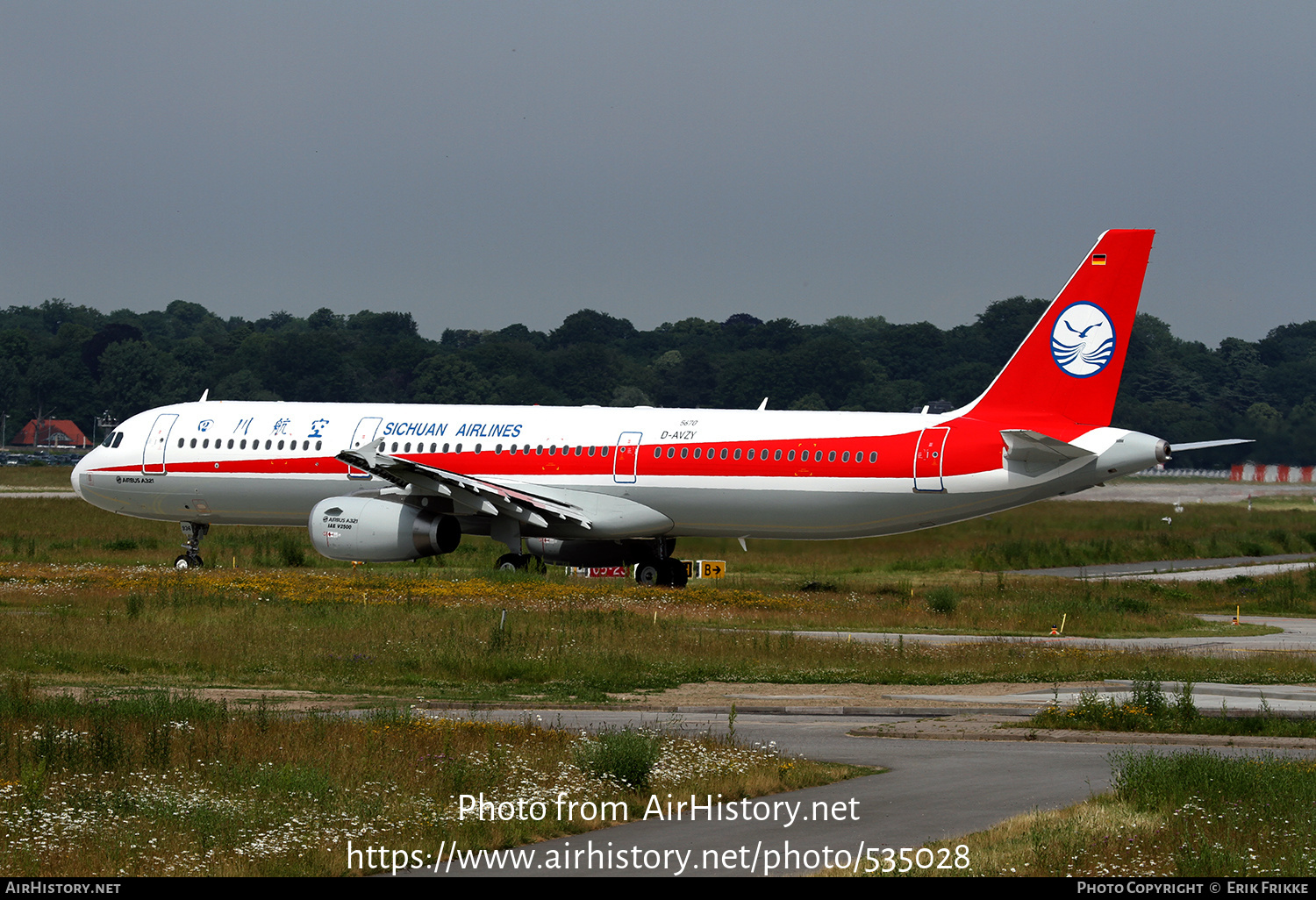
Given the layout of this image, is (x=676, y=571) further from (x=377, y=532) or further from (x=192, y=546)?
(x=192, y=546)

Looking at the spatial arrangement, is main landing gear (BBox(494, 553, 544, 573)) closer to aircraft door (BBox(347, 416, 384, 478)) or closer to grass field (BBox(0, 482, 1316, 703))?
grass field (BBox(0, 482, 1316, 703))

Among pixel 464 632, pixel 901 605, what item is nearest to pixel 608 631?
pixel 464 632

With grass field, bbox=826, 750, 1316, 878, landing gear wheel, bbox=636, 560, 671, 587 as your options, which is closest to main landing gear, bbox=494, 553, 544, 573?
landing gear wheel, bbox=636, 560, 671, 587

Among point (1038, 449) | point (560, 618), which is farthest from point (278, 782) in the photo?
point (1038, 449)

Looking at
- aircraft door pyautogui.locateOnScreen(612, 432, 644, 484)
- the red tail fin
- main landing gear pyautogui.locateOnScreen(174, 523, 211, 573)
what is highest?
the red tail fin

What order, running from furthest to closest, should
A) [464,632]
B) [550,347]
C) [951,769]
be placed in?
[550,347] < [464,632] < [951,769]

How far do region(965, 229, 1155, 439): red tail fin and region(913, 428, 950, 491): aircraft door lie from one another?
160cm

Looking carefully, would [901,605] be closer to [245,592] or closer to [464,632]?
[464,632]

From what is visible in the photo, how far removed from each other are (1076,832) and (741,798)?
10.8ft

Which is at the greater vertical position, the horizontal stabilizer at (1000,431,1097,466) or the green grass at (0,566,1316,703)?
the horizontal stabilizer at (1000,431,1097,466)

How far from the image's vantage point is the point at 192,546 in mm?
42969

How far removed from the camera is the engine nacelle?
37.9 m

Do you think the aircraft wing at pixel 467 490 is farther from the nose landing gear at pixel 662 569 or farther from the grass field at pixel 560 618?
the nose landing gear at pixel 662 569

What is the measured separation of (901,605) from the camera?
36.6 metres
